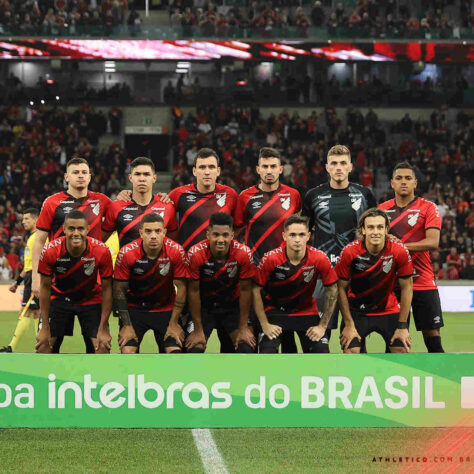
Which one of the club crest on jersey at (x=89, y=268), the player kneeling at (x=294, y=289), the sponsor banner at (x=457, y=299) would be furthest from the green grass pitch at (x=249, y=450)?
the sponsor banner at (x=457, y=299)

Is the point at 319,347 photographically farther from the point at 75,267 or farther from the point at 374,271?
the point at 75,267

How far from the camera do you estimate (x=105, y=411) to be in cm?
628

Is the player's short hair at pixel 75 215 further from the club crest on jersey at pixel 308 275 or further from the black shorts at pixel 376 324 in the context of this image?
the black shorts at pixel 376 324

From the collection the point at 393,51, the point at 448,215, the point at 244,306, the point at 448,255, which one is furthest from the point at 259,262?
the point at 393,51

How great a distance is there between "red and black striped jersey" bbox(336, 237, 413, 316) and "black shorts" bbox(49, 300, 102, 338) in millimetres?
2072

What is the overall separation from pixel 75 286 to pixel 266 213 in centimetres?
177

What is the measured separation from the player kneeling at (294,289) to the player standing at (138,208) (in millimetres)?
1092

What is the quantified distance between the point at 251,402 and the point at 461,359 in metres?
1.51

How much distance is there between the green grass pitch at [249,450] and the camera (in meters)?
5.53

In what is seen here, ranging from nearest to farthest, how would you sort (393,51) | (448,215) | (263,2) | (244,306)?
(244,306) → (448,215) → (393,51) → (263,2)

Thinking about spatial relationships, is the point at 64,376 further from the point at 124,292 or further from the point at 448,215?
the point at 448,215

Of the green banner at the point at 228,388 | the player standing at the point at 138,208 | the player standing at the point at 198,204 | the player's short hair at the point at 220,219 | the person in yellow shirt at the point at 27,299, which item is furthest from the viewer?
the person in yellow shirt at the point at 27,299

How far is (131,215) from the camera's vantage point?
7809mm

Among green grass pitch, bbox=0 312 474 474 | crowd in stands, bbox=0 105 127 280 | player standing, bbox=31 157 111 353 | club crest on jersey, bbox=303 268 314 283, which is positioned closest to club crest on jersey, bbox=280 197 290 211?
club crest on jersey, bbox=303 268 314 283
